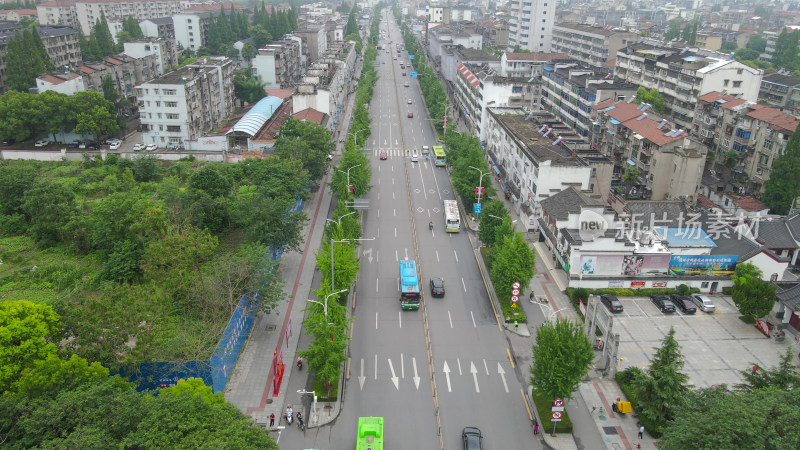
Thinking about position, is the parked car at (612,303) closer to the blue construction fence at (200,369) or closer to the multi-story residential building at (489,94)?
the blue construction fence at (200,369)

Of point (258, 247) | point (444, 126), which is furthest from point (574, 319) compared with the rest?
point (444, 126)

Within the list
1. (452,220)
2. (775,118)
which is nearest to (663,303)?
(452,220)

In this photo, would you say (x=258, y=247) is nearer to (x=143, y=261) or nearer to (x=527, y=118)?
(x=143, y=261)

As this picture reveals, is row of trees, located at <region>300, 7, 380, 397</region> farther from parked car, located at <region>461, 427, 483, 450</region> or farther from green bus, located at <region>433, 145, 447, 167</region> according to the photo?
green bus, located at <region>433, 145, 447, 167</region>

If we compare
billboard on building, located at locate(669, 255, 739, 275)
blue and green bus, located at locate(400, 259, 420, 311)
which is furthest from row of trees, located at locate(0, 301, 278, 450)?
billboard on building, located at locate(669, 255, 739, 275)

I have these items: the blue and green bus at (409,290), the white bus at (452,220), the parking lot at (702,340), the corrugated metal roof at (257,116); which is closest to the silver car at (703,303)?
the parking lot at (702,340)

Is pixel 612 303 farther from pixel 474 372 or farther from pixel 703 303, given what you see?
pixel 474 372
